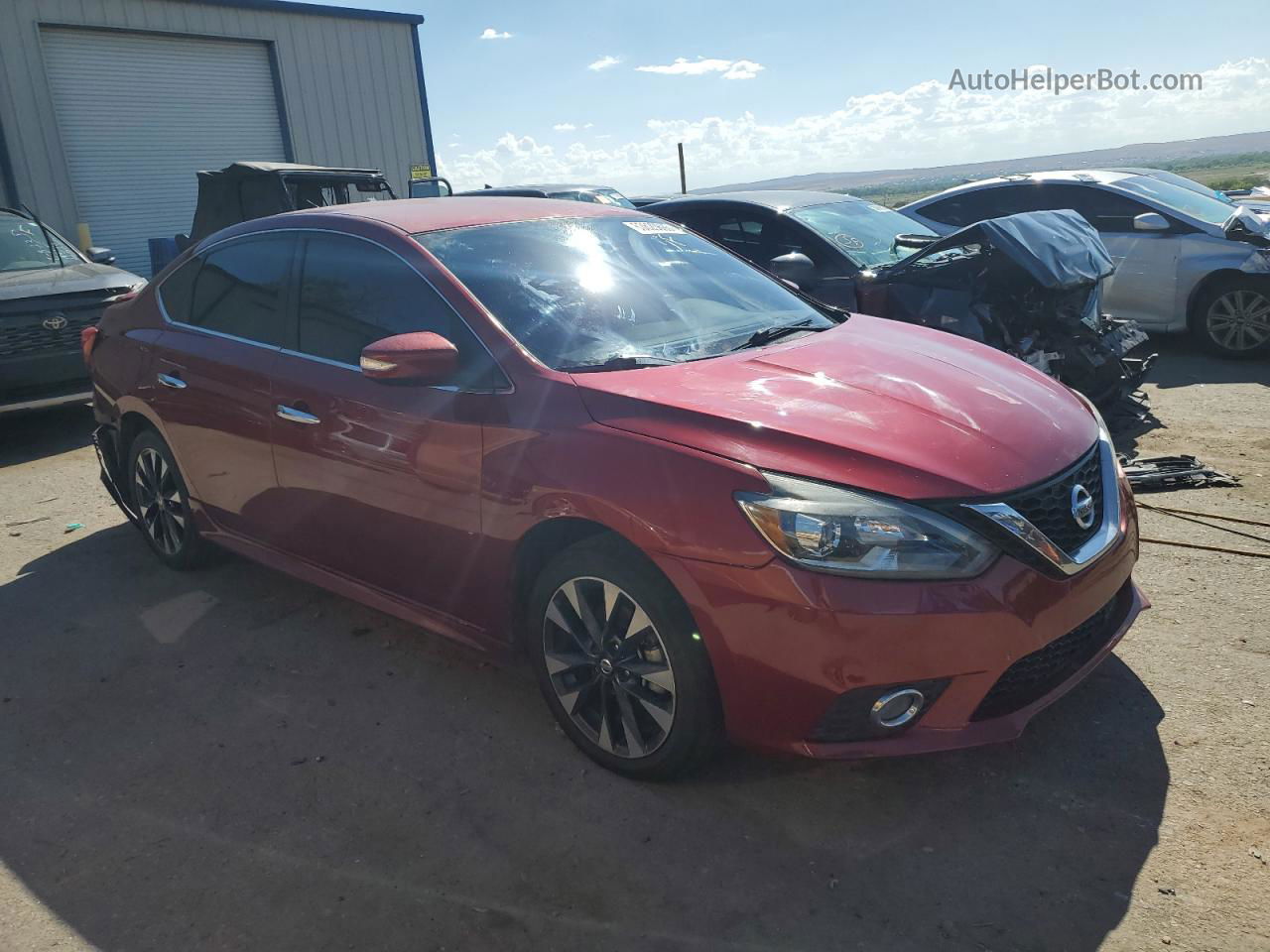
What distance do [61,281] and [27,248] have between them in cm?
101

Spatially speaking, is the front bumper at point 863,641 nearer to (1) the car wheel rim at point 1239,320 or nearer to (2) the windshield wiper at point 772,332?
(2) the windshield wiper at point 772,332

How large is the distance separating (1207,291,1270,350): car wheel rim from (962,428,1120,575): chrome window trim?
6.06m

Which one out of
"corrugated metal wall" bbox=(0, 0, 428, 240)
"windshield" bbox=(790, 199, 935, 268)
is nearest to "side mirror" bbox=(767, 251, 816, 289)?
"windshield" bbox=(790, 199, 935, 268)

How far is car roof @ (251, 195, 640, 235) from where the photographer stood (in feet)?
11.9

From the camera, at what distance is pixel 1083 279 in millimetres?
5746

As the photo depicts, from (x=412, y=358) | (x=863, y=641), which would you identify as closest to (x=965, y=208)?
(x=412, y=358)

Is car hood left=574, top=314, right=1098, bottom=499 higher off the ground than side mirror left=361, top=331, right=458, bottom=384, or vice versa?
side mirror left=361, top=331, right=458, bottom=384

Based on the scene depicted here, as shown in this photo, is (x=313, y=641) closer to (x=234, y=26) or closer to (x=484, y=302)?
(x=484, y=302)

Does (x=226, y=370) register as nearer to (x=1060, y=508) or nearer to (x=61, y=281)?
(x=1060, y=508)

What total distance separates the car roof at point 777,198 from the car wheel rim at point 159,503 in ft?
15.1

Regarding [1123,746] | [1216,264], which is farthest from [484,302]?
[1216,264]

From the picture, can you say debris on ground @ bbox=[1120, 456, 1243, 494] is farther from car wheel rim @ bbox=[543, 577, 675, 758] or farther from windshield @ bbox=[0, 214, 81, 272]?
windshield @ bbox=[0, 214, 81, 272]

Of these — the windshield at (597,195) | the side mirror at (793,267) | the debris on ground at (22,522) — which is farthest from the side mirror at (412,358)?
the windshield at (597,195)

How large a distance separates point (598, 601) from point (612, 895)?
2.52 ft
